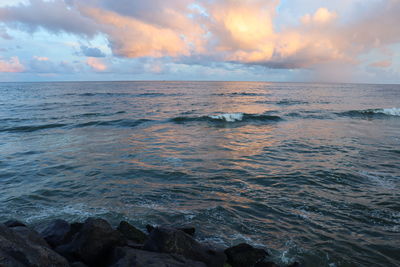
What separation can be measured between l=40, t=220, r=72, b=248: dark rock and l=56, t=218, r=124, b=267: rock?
17.2 inches

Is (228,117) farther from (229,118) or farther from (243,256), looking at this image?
(243,256)

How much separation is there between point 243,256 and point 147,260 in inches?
84.2

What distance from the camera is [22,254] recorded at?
4172 mm

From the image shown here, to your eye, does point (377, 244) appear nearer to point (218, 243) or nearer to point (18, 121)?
point (218, 243)

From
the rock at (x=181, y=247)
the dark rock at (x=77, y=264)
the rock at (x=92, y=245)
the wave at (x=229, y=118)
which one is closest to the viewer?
the dark rock at (x=77, y=264)

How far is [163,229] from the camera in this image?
5.50m

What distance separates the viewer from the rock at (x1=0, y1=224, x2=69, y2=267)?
394cm

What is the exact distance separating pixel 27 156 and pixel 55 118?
53.9 ft

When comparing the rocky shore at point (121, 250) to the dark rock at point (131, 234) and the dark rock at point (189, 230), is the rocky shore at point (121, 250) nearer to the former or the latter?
the dark rock at point (131, 234)

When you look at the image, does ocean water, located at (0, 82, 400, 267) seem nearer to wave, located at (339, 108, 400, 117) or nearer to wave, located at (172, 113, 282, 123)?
wave, located at (172, 113, 282, 123)

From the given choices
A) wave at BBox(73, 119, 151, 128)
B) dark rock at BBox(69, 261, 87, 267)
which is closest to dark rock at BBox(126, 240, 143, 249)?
dark rock at BBox(69, 261, 87, 267)

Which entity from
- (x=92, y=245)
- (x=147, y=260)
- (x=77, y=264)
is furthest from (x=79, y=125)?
(x=147, y=260)

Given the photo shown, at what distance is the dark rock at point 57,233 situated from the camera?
6079 millimetres

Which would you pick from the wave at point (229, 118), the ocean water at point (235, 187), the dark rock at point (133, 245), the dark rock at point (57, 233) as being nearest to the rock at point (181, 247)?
the dark rock at point (133, 245)
